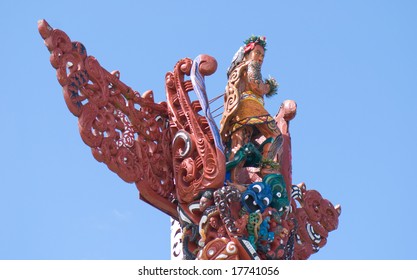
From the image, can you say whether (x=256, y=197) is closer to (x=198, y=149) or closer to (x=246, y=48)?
(x=198, y=149)

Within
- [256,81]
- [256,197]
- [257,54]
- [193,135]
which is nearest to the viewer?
[256,197]

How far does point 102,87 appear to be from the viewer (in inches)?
646

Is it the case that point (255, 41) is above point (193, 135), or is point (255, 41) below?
above

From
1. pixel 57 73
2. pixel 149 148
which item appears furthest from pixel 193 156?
pixel 57 73

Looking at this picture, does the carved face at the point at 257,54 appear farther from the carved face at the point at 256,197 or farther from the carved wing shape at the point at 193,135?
the carved face at the point at 256,197

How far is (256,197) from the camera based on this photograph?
15.9m

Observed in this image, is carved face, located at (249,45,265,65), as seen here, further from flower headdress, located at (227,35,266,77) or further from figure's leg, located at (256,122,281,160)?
figure's leg, located at (256,122,281,160)

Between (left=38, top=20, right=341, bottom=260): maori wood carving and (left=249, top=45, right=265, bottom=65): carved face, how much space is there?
0.02m

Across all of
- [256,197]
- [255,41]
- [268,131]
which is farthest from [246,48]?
[256,197]

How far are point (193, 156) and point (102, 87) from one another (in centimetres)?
121

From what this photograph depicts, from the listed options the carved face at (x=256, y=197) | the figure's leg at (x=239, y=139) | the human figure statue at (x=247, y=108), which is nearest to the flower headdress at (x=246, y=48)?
the human figure statue at (x=247, y=108)

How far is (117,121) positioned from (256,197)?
68.1 inches

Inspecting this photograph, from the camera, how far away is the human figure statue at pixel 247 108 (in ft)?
54.1

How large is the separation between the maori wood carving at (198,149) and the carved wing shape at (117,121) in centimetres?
1
